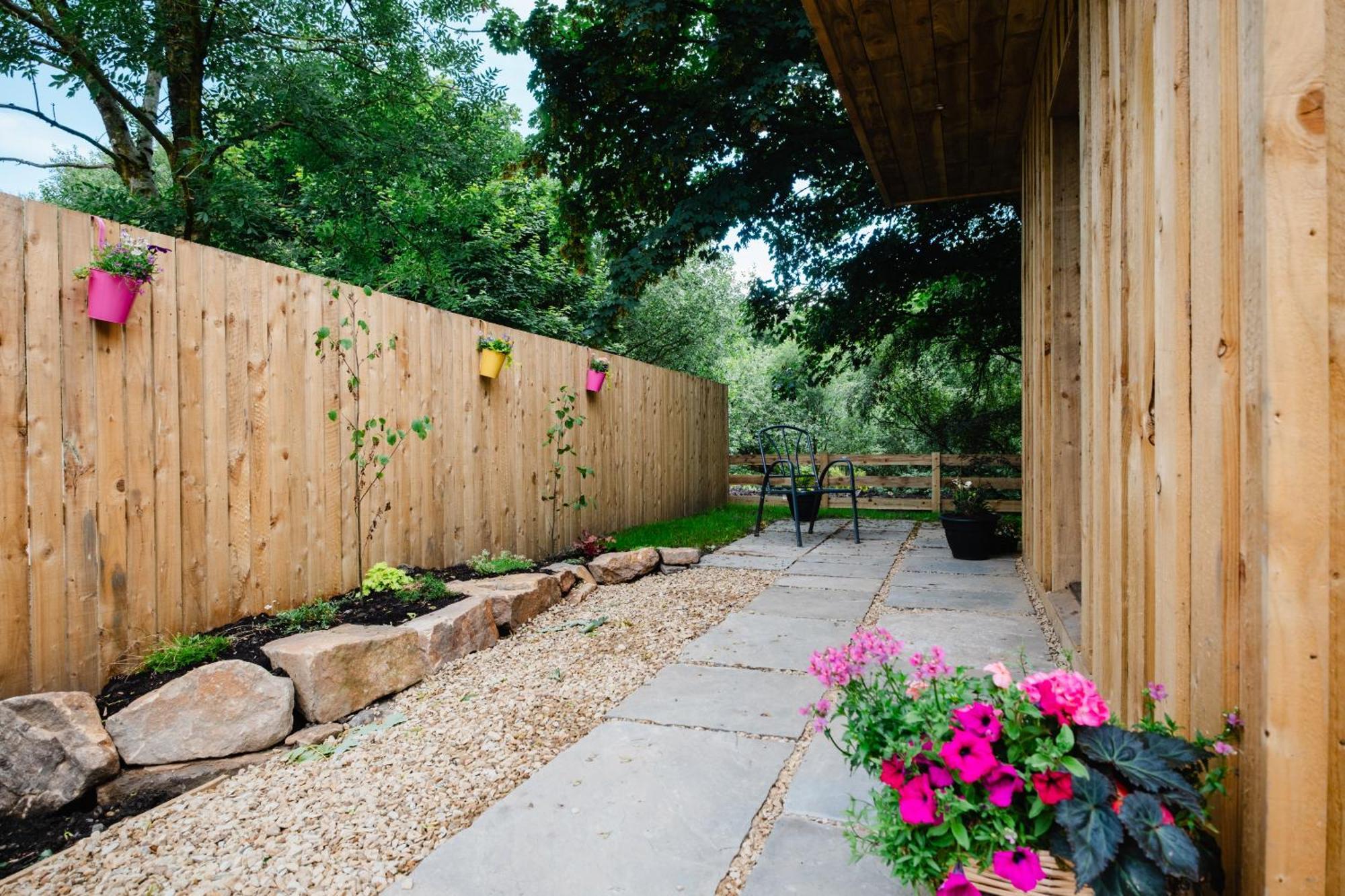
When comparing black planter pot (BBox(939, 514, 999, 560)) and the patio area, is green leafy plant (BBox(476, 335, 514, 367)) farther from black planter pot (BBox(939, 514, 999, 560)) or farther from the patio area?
black planter pot (BBox(939, 514, 999, 560))

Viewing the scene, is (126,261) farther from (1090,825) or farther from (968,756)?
(1090,825)

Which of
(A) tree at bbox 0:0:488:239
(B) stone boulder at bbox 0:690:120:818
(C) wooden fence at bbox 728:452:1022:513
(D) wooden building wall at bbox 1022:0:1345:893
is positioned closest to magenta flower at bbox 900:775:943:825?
(D) wooden building wall at bbox 1022:0:1345:893

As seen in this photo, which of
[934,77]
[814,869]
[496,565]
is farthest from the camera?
[496,565]

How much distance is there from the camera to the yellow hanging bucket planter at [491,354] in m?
3.75

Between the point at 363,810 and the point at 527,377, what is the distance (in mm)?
3015

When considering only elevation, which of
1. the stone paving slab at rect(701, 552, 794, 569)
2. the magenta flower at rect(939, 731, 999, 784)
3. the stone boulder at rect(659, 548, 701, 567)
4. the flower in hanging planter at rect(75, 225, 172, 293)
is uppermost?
the flower in hanging planter at rect(75, 225, 172, 293)

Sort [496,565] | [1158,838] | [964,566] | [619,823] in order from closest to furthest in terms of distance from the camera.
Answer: [1158,838], [619,823], [496,565], [964,566]

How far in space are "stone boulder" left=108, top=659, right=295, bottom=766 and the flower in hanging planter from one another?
1122mm

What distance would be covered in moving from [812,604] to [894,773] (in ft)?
7.82

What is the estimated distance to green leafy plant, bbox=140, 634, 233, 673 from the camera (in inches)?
79.7

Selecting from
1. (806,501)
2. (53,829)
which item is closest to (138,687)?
(53,829)

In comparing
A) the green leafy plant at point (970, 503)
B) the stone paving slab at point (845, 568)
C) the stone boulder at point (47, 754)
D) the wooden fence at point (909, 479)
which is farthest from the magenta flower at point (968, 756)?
the wooden fence at point (909, 479)

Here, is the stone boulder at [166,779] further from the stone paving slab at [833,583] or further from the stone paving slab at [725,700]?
the stone paving slab at [833,583]

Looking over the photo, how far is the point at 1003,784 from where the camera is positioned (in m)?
0.84
